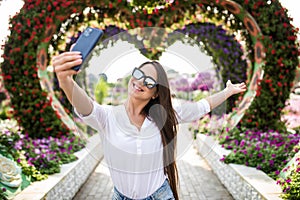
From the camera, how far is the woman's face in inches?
62.0

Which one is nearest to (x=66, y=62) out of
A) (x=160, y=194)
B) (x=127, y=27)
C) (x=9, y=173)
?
(x=160, y=194)

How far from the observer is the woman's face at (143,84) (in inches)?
62.0

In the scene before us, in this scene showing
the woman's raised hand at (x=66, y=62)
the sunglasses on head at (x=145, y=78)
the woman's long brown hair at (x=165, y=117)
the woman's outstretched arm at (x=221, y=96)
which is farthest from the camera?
the woman's outstretched arm at (x=221, y=96)

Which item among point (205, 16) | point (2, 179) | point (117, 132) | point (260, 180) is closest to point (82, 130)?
point (117, 132)

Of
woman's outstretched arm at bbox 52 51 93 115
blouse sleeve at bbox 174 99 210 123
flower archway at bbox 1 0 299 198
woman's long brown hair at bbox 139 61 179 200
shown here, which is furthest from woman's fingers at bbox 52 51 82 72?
flower archway at bbox 1 0 299 198

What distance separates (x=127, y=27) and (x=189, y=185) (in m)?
2.46

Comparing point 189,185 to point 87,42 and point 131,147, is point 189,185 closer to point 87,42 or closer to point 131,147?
point 131,147

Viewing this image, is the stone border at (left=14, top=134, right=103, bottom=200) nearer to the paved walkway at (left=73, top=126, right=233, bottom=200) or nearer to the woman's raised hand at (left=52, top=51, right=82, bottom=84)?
the paved walkway at (left=73, top=126, right=233, bottom=200)

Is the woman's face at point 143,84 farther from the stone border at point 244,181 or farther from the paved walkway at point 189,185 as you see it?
the paved walkway at point 189,185

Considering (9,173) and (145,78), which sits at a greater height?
(145,78)

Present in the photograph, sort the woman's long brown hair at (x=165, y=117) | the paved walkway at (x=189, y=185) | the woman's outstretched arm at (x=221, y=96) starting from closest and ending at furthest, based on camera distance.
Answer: the woman's long brown hair at (x=165, y=117)
the woman's outstretched arm at (x=221, y=96)
the paved walkway at (x=189, y=185)

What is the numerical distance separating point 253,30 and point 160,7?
134cm

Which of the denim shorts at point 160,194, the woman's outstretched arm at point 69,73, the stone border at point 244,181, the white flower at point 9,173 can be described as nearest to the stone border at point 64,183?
the white flower at point 9,173

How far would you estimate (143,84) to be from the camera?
160 cm
